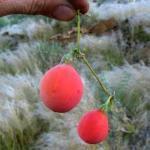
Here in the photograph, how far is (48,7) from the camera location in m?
0.67

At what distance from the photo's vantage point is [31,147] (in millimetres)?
3205

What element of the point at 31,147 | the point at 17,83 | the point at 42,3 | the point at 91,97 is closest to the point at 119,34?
the point at 17,83

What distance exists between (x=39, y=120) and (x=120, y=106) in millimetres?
597

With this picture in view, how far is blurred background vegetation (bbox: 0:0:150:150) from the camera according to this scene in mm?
3125

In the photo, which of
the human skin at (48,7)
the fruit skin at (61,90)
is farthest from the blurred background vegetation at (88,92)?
the fruit skin at (61,90)

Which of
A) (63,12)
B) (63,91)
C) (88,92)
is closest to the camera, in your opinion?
(63,91)

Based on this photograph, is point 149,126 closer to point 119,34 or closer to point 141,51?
point 141,51

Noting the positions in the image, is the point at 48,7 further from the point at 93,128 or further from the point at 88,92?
the point at 88,92

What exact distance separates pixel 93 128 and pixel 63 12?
167 mm

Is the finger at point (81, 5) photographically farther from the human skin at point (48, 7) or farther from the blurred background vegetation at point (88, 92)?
the blurred background vegetation at point (88, 92)

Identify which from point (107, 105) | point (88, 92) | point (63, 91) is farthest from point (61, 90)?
point (88, 92)

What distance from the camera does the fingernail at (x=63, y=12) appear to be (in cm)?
64

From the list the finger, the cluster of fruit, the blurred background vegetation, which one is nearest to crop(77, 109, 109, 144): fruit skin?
the cluster of fruit

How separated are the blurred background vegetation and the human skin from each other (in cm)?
133
